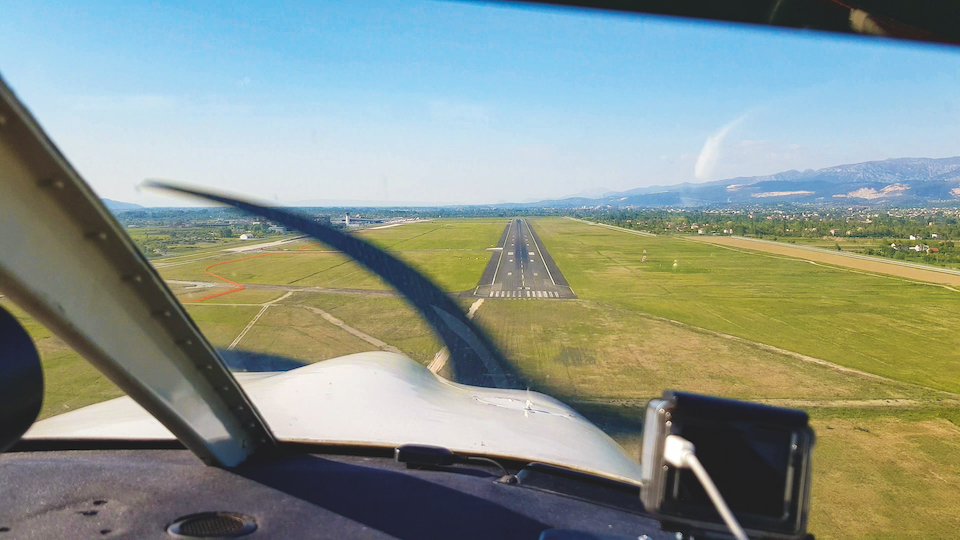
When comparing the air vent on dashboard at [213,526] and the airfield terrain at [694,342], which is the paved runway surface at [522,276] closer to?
the airfield terrain at [694,342]

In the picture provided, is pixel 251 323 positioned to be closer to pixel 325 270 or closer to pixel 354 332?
pixel 354 332

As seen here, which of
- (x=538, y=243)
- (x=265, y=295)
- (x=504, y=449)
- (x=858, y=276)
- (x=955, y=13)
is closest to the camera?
(x=955, y=13)

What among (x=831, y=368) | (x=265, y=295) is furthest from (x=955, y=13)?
(x=831, y=368)

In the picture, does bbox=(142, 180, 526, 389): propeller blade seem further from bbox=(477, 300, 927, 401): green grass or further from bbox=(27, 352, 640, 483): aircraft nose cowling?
bbox=(477, 300, 927, 401): green grass

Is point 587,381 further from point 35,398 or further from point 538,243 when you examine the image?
point 538,243

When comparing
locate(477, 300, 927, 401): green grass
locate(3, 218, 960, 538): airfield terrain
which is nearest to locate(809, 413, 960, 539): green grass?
locate(3, 218, 960, 538): airfield terrain

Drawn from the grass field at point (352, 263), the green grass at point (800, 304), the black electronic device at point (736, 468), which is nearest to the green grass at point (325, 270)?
the grass field at point (352, 263)

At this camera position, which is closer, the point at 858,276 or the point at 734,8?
the point at 734,8
